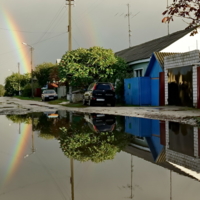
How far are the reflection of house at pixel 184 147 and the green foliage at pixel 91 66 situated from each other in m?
20.8

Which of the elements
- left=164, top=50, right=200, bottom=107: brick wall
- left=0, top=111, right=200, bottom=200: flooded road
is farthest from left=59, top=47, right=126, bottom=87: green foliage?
left=0, top=111, right=200, bottom=200: flooded road

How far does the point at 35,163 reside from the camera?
6449 millimetres

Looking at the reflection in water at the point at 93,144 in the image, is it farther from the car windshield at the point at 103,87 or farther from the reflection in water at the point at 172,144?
the car windshield at the point at 103,87

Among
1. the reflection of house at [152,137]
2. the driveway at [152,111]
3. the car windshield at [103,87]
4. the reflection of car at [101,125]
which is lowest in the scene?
the reflection of house at [152,137]

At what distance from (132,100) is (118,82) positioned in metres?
3.45

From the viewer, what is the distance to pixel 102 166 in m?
6.02

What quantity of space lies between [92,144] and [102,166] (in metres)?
2.36

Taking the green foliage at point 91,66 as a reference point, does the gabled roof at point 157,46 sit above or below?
above

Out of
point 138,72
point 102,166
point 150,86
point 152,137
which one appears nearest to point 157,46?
point 138,72

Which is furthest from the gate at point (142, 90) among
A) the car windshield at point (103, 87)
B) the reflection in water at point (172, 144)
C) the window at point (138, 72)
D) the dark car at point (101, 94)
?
the reflection in water at point (172, 144)

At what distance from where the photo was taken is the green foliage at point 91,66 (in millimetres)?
31844

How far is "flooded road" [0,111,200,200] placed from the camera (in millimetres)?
4531

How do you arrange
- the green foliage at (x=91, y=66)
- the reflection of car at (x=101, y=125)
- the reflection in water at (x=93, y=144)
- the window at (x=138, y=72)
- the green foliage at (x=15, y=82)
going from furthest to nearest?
1. the green foliage at (x=15, y=82)
2. the window at (x=138, y=72)
3. the green foliage at (x=91, y=66)
4. the reflection of car at (x=101, y=125)
5. the reflection in water at (x=93, y=144)

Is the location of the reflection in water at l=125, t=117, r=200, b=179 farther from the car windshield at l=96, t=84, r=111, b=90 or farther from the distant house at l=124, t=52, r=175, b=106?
the car windshield at l=96, t=84, r=111, b=90
